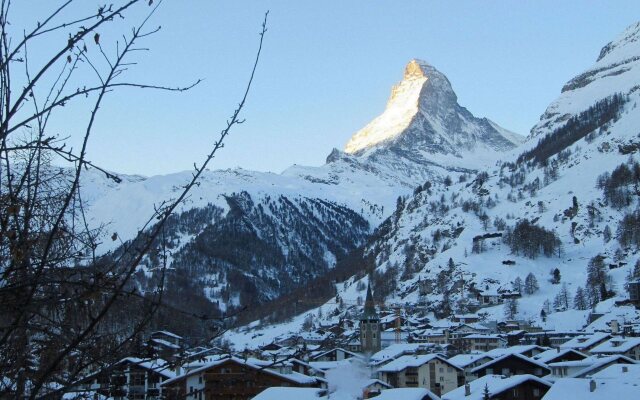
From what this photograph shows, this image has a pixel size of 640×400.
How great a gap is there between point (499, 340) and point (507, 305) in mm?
22336

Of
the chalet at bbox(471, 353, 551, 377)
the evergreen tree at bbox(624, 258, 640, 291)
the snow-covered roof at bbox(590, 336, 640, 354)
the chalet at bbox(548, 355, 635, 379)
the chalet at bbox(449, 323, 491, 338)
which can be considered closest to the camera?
the chalet at bbox(548, 355, 635, 379)

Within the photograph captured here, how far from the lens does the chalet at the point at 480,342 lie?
6906cm

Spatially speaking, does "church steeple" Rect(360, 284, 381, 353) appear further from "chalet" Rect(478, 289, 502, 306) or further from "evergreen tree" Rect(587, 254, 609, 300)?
"chalet" Rect(478, 289, 502, 306)

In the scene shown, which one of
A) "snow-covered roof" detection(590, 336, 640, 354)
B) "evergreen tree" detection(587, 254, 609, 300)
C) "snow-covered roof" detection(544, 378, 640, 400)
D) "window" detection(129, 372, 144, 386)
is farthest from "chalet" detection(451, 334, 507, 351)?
"window" detection(129, 372, 144, 386)

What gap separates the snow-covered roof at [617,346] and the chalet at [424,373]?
29.1 feet

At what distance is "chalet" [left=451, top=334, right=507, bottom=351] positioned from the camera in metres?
69.1

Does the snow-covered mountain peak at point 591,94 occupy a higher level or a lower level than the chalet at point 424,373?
higher

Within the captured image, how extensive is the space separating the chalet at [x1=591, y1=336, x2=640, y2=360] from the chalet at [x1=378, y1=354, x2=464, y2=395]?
29.2ft

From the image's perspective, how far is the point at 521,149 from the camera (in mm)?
168875

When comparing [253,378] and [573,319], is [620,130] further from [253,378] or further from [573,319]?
[253,378]

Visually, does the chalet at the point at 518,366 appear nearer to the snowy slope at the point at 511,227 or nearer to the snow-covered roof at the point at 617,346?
the snow-covered roof at the point at 617,346

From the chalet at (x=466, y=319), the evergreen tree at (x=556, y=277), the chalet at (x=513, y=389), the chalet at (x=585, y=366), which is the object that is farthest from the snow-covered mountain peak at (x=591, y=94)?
the chalet at (x=513, y=389)

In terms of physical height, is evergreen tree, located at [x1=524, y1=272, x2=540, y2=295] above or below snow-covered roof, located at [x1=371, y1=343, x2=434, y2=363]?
above

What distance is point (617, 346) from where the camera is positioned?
4756 centimetres
